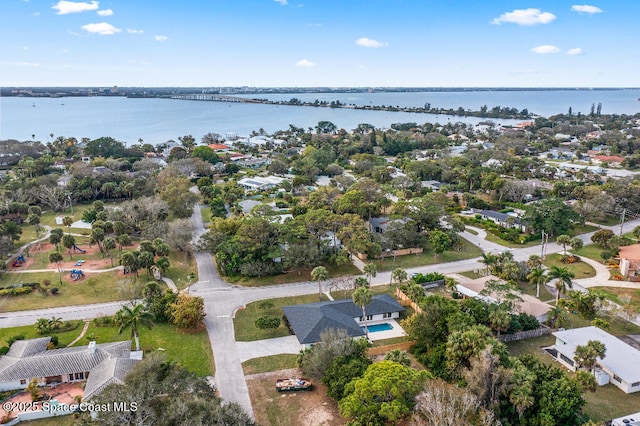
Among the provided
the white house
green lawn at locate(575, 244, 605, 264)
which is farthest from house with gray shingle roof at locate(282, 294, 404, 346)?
green lawn at locate(575, 244, 605, 264)

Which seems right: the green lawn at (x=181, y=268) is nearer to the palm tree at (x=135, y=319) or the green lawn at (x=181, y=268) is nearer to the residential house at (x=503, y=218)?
the palm tree at (x=135, y=319)

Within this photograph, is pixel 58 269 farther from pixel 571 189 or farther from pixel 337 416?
pixel 571 189

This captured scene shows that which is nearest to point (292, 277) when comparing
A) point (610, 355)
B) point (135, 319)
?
point (135, 319)

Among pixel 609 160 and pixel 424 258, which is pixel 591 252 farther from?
pixel 609 160

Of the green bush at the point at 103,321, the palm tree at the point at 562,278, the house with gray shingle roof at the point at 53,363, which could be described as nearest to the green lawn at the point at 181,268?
the green bush at the point at 103,321

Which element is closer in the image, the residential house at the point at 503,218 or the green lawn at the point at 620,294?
the green lawn at the point at 620,294

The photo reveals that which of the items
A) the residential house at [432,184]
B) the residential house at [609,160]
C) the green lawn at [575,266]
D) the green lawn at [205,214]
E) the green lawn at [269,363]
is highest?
the residential house at [609,160]
